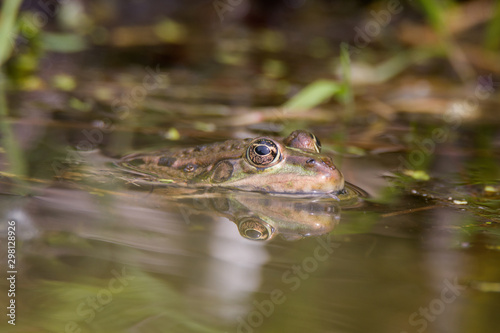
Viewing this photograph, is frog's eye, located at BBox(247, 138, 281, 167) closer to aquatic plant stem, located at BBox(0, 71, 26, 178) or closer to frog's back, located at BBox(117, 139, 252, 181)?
frog's back, located at BBox(117, 139, 252, 181)

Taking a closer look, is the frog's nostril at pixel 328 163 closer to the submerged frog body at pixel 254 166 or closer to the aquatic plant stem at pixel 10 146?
the submerged frog body at pixel 254 166

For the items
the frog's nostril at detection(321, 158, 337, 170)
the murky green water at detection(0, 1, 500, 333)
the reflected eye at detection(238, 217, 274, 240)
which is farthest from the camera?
the frog's nostril at detection(321, 158, 337, 170)

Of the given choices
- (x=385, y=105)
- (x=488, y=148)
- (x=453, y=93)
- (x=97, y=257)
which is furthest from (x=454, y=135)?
(x=97, y=257)

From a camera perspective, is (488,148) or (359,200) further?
(488,148)

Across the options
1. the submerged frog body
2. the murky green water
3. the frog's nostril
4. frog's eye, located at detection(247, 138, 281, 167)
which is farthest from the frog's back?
the frog's nostril

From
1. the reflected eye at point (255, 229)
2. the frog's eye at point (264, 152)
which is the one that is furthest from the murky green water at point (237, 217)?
the frog's eye at point (264, 152)

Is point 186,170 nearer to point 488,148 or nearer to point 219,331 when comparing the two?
point 219,331

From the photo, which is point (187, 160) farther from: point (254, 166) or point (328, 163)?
point (328, 163)

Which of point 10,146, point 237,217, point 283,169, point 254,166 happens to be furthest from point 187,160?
point 10,146
